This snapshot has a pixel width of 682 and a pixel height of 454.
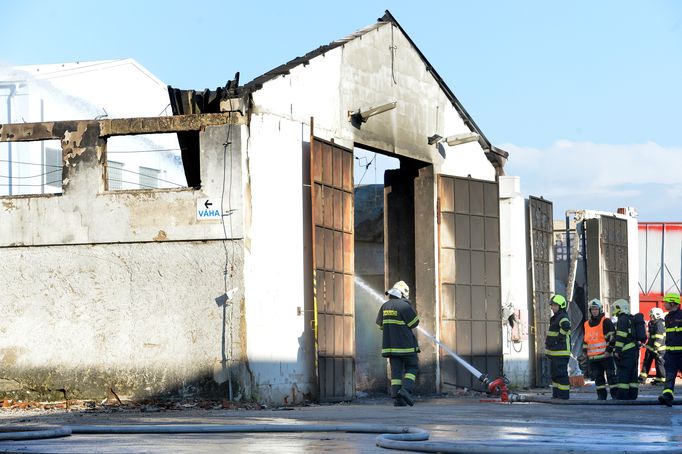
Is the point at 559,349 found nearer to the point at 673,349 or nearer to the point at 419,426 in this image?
the point at 673,349

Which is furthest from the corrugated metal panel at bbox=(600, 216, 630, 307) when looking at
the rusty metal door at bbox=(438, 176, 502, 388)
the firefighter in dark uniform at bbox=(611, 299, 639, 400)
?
the firefighter in dark uniform at bbox=(611, 299, 639, 400)

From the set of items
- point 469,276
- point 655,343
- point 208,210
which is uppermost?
point 208,210

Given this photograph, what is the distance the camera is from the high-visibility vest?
60.4 feet

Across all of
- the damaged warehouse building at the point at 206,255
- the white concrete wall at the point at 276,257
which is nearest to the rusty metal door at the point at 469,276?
the damaged warehouse building at the point at 206,255

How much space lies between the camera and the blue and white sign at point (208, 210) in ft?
53.3

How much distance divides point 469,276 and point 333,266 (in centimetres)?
→ 518

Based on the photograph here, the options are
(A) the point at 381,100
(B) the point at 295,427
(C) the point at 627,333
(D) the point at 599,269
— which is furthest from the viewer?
(D) the point at 599,269

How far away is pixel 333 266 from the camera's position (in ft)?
60.2

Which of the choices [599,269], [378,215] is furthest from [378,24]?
[599,269]

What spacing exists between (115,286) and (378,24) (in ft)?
23.1

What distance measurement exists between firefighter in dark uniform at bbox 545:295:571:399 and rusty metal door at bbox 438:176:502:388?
4.23 metres

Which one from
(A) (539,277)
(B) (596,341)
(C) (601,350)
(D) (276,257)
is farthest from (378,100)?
(A) (539,277)

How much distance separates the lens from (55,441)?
9578mm

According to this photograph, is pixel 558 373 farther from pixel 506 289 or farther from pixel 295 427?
pixel 295 427
